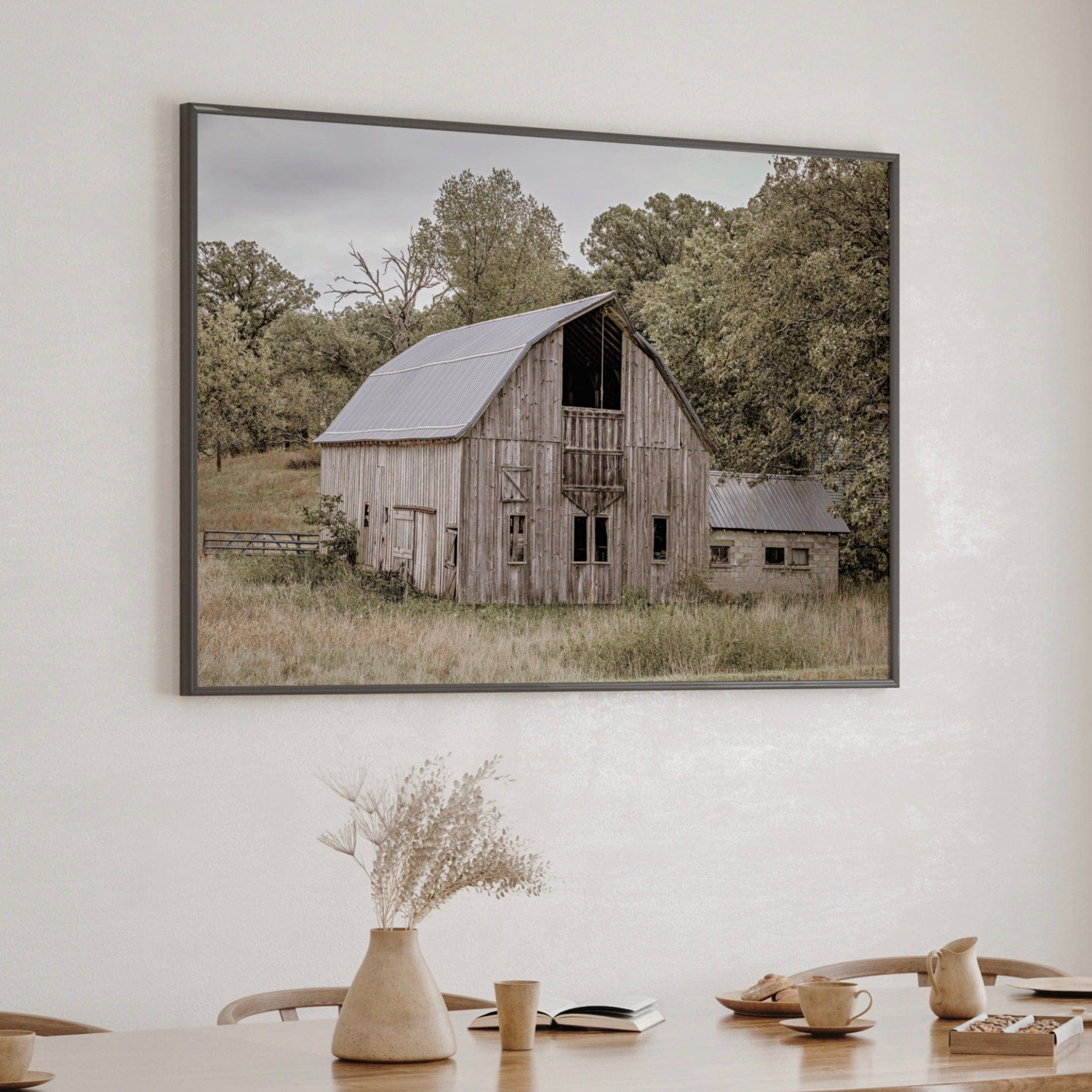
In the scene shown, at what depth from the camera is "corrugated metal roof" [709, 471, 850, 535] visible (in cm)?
342

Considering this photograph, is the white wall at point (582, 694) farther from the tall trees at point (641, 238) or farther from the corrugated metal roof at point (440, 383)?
the corrugated metal roof at point (440, 383)

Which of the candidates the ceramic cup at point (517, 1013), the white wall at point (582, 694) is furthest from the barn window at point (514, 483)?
the ceramic cup at point (517, 1013)

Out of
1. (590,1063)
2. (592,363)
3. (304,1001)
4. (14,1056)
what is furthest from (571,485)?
(14,1056)

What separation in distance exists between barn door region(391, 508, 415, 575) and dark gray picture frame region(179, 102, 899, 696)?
28cm

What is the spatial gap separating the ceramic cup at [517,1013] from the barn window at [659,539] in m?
1.40

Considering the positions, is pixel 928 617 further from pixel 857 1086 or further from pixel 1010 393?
pixel 857 1086

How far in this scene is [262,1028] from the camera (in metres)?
2.37

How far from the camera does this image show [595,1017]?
233 centimetres

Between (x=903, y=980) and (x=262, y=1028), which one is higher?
(x=262, y=1028)

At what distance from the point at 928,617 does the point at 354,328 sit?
5.11ft

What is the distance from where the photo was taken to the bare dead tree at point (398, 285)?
3.22m

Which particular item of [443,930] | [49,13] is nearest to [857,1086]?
[443,930]

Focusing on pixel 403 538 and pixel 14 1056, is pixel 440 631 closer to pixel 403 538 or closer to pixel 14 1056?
pixel 403 538

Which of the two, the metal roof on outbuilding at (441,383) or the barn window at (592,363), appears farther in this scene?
the barn window at (592,363)
